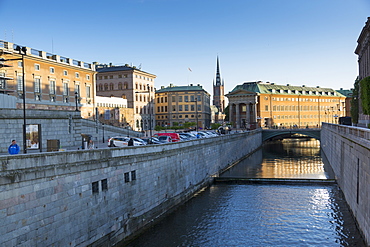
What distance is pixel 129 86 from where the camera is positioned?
10512cm

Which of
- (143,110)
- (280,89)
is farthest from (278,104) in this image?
(143,110)

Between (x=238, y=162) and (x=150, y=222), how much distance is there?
41225mm

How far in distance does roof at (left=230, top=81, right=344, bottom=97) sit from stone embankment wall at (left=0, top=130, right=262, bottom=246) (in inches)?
4196

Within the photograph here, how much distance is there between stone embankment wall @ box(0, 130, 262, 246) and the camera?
15.5m

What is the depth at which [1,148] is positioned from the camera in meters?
27.3

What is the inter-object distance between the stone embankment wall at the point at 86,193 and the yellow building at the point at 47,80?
78.6 ft

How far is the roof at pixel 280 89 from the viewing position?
448ft

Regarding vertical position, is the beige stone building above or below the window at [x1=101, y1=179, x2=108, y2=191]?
above

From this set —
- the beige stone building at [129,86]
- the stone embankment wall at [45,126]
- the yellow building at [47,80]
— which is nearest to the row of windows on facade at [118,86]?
the beige stone building at [129,86]

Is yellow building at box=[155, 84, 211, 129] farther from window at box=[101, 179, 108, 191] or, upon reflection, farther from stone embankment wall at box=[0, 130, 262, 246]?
window at box=[101, 179, 108, 191]

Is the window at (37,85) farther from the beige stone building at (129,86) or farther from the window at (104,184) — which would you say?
the beige stone building at (129,86)

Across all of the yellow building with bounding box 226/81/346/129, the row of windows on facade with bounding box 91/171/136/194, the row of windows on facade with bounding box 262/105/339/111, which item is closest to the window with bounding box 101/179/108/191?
the row of windows on facade with bounding box 91/171/136/194

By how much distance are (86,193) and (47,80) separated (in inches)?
1572

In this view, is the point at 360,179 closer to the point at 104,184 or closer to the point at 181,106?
the point at 104,184
